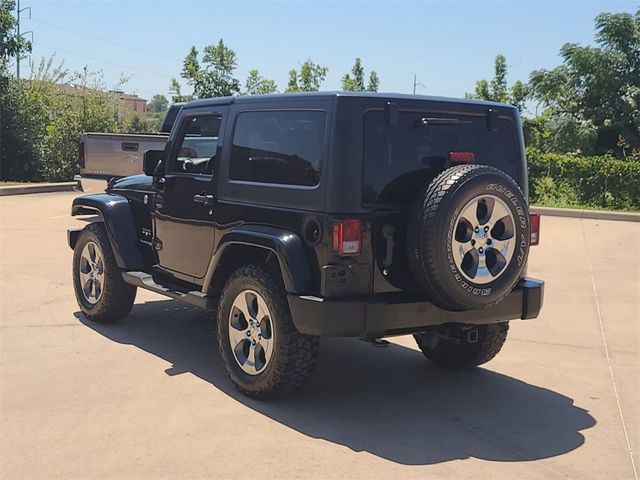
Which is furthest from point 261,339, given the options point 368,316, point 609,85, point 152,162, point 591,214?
point 609,85

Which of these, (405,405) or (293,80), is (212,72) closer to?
(293,80)

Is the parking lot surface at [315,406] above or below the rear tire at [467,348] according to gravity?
below

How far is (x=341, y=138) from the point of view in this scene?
14.1 feet

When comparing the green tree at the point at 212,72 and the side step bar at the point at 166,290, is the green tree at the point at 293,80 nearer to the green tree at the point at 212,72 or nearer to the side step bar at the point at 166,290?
the green tree at the point at 212,72

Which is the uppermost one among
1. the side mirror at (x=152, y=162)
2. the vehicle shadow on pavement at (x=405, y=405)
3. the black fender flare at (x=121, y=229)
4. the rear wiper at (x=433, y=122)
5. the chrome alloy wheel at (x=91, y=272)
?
the rear wiper at (x=433, y=122)

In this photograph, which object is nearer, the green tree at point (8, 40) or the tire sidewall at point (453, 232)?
the tire sidewall at point (453, 232)

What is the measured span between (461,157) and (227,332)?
193cm

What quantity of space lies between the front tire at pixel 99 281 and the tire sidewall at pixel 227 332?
1.78 m

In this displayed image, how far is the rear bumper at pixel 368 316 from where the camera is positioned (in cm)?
422

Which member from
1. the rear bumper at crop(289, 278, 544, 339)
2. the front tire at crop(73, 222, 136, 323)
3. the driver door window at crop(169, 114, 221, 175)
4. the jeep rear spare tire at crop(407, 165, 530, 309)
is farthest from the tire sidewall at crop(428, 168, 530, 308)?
the front tire at crop(73, 222, 136, 323)

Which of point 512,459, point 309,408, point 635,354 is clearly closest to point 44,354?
point 309,408

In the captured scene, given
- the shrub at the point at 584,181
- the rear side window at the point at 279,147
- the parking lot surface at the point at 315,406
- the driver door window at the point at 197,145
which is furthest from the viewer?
the shrub at the point at 584,181

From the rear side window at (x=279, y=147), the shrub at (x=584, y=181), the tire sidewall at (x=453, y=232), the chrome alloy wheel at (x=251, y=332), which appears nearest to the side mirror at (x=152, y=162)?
the rear side window at (x=279, y=147)

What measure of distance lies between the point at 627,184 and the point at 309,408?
15.2 metres
